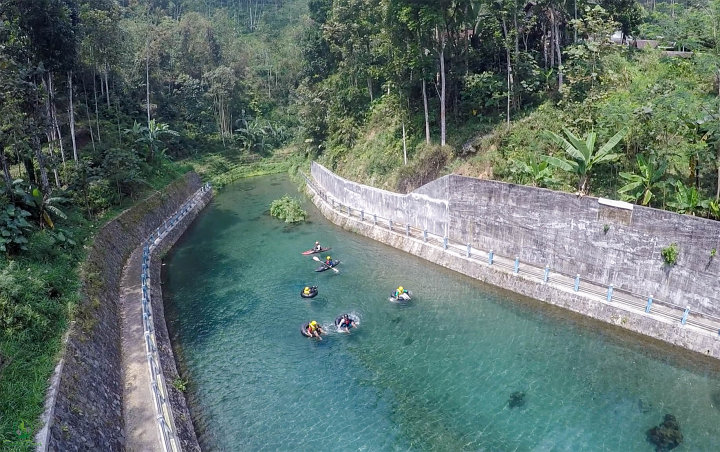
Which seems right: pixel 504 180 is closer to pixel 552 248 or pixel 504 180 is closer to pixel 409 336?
pixel 552 248

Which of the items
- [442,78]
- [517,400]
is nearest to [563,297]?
[517,400]

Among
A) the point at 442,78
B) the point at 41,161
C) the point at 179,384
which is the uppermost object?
the point at 442,78

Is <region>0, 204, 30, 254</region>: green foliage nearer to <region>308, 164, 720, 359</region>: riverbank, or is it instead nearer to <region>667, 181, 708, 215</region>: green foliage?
<region>308, 164, 720, 359</region>: riverbank

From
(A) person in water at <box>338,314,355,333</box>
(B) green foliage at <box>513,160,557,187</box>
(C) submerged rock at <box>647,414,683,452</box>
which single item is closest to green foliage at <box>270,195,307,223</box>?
(A) person in water at <box>338,314,355,333</box>

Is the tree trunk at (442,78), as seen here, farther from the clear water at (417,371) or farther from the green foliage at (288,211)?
the green foliage at (288,211)

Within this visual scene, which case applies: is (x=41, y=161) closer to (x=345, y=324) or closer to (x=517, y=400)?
(x=345, y=324)
